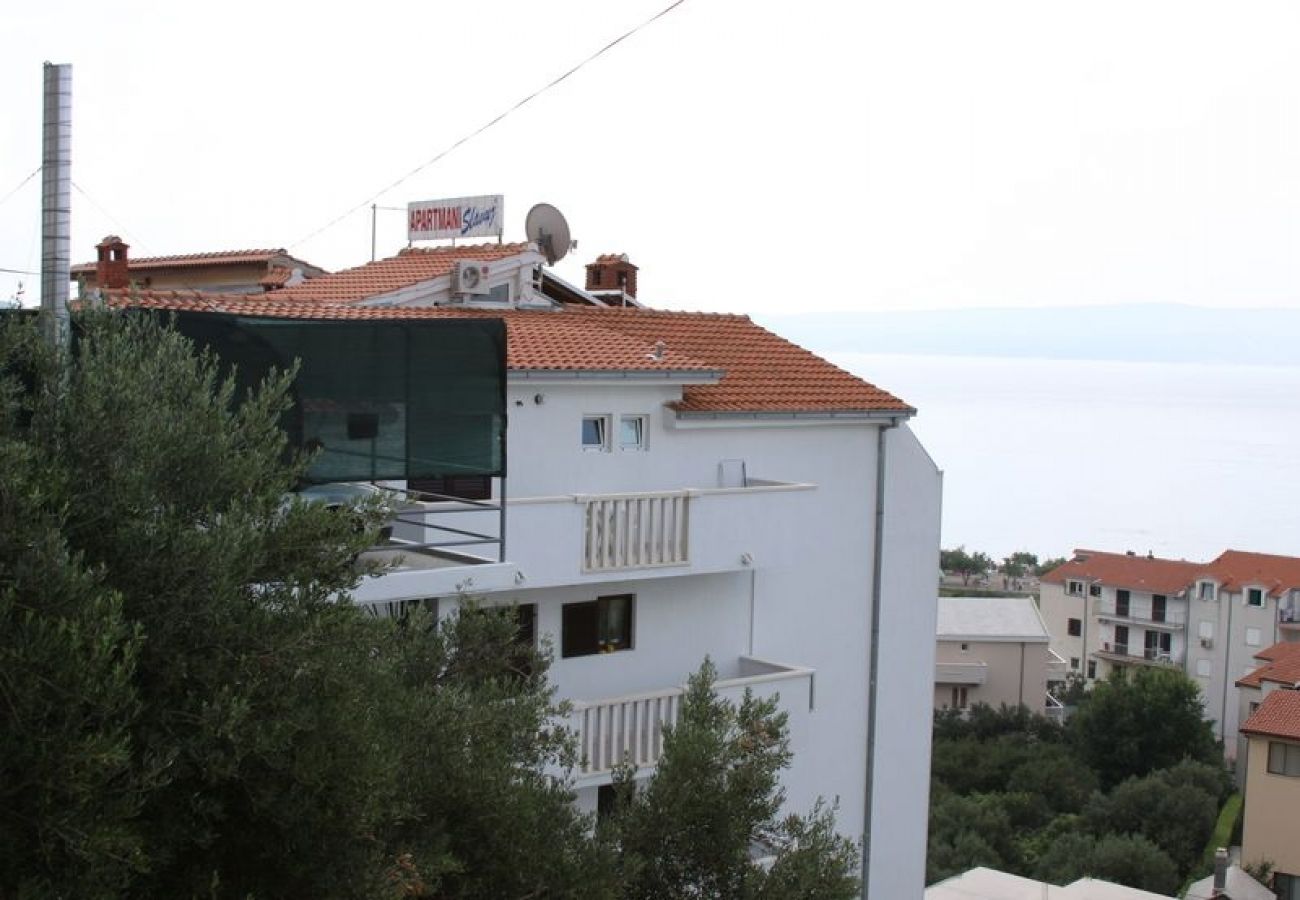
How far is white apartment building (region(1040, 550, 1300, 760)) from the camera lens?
95562 millimetres

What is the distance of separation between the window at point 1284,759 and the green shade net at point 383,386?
4233 cm

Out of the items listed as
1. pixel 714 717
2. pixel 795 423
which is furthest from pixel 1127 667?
pixel 714 717

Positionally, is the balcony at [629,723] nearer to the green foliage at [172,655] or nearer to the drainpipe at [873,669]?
the drainpipe at [873,669]

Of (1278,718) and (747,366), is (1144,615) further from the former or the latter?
(747,366)

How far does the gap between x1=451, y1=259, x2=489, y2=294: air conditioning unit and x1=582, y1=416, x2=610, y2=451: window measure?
13.8 ft

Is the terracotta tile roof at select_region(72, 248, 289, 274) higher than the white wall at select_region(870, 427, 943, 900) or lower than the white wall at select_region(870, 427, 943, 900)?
higher

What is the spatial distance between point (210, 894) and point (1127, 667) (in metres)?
101

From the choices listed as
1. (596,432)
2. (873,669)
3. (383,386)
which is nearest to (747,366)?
(596,432)

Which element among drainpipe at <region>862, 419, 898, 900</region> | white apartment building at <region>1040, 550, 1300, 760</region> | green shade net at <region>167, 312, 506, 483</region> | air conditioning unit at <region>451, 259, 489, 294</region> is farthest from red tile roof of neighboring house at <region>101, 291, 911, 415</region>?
white apartment building at <region>1040, 550, 1300, 760</region>

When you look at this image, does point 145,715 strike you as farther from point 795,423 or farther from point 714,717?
point 795,423

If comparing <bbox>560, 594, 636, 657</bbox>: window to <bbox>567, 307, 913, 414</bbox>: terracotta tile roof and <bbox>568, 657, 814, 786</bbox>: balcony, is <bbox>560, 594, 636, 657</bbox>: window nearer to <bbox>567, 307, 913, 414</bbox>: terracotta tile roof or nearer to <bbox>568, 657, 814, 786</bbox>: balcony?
<bbox>568, 657, 814, 786</bbox>: balcony

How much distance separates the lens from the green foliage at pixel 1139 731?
76.2 metres

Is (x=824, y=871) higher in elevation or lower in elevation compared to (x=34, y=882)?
lower

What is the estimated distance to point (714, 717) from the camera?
11.8 meters
